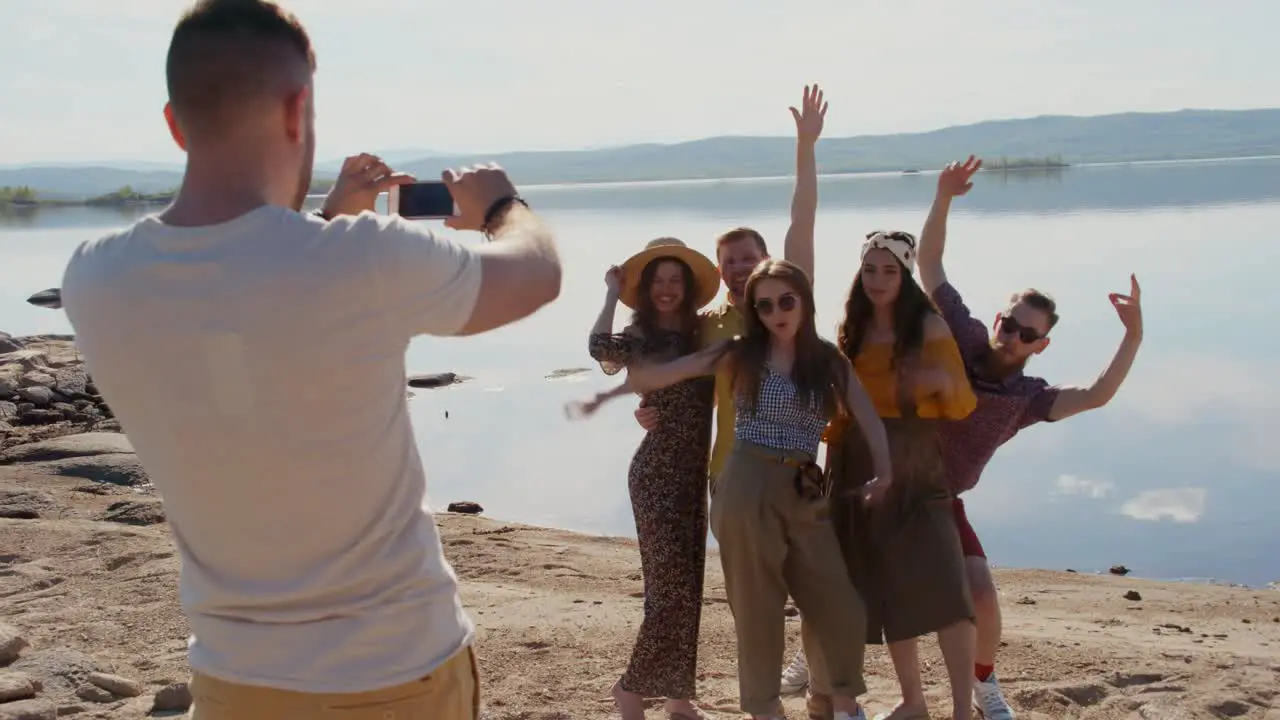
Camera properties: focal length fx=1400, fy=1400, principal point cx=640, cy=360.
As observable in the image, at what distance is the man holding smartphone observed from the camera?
1876 millimetres

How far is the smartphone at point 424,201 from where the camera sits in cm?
271

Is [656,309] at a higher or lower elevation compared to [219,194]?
lower

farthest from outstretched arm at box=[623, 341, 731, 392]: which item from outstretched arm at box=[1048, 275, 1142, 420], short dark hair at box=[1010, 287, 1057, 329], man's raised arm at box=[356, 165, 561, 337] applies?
man's raised arm at box=[356, 165, 561, 337]

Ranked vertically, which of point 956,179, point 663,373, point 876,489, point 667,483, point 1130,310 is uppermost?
point 956,179

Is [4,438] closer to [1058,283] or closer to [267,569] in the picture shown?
[267,569]

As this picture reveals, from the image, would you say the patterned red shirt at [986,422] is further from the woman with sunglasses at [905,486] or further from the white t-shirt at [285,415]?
the white t-shirt at [285,415]

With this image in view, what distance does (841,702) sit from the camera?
4.66 meters

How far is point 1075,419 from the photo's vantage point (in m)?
13.4

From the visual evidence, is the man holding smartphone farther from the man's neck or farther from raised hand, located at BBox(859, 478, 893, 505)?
raised hand, located at BBox(859, 478, 893, 505)

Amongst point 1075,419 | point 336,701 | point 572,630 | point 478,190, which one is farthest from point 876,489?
point 1075,419

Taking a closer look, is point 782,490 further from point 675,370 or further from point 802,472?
point 675,370

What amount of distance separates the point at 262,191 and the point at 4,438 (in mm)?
11347

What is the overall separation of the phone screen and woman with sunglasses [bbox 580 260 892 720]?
209 centimetres

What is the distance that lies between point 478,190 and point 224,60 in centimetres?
49
